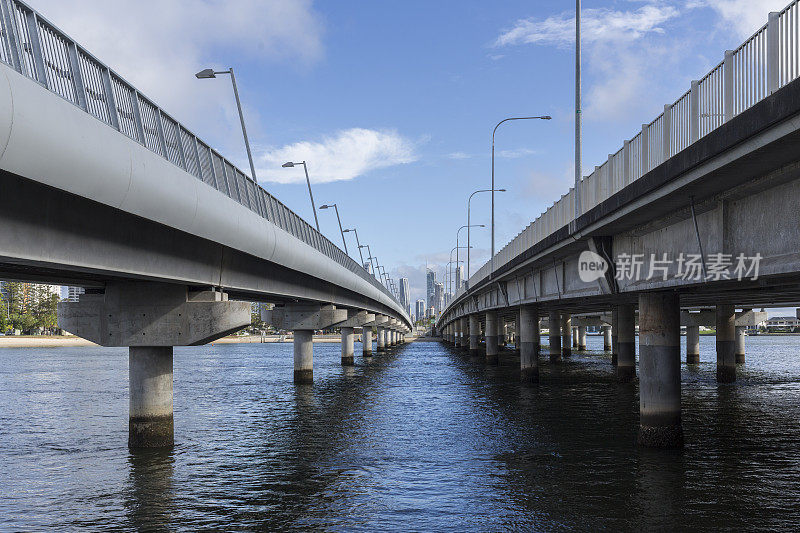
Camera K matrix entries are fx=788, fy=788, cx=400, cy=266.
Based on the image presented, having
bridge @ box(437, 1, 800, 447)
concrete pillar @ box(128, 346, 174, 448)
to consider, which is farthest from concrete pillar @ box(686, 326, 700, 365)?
concrete pillar @ box(128, 346, 174, 448)

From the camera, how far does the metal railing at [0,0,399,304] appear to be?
12.5 metres

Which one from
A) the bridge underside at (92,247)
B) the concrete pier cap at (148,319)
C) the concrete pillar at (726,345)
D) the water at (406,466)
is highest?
the bridge underside at (92,247)

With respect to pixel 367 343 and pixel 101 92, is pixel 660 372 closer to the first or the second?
pixel 101 92

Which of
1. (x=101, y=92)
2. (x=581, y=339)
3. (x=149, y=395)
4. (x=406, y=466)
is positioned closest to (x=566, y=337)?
(x=581, y=339)

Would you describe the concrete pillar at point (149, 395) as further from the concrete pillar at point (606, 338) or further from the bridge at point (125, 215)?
the concrete pillar at point (606, 338)

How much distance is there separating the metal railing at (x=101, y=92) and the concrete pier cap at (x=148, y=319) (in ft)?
12.6

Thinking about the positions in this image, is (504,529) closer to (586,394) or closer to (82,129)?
(82,129)

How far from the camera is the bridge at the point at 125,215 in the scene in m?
12.0

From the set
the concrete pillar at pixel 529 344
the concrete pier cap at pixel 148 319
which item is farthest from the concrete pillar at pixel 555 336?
the concrete pier cap at pixel 148 319

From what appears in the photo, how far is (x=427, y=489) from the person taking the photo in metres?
20.8

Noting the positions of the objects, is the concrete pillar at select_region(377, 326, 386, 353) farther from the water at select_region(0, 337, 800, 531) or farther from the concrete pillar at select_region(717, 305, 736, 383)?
the water at select_region(0, 337, 800, 531)

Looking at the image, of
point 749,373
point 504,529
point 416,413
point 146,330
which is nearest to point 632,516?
point 504,529

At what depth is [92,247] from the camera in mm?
16453

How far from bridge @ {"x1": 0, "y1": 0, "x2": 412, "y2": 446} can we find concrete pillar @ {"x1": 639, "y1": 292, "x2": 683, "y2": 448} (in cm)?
1284
